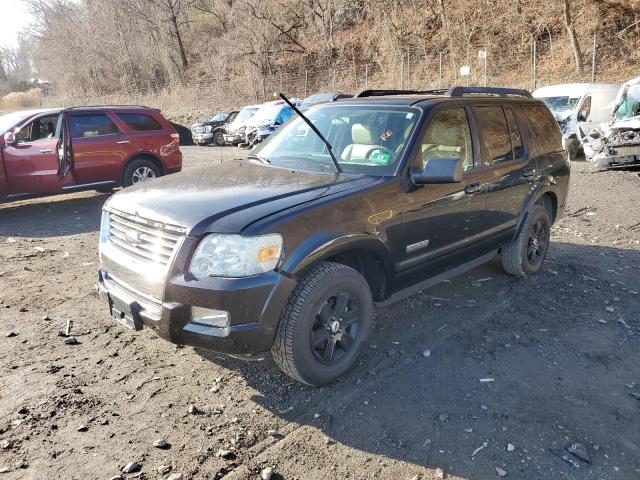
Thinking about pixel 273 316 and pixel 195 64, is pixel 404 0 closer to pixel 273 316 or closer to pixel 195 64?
pixel 195 64

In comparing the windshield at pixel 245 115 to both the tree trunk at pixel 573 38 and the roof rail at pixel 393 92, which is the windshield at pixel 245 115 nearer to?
the tree trunk at pixel 573 38

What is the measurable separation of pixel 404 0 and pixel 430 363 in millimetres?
33278

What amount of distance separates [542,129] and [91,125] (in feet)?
25.0

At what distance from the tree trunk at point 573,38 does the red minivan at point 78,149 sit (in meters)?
19.3

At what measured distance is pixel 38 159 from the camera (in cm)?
862

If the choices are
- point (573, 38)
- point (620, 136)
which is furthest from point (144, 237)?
point (573, 38)

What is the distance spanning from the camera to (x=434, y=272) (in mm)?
4129

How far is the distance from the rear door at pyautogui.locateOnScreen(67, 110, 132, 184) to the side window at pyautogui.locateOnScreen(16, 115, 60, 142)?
27 cm

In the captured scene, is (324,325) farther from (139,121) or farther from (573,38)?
(573,38)

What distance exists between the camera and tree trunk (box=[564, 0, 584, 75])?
21906 millimetres

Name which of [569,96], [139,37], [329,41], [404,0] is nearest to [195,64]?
[139,37]

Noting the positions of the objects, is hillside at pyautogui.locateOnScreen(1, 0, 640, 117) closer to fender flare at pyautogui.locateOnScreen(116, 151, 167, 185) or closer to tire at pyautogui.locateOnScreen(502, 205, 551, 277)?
fender flare at pyautogui.locateOnScreen(116, 151, 167, 185)

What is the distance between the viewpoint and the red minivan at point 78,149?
848 cm

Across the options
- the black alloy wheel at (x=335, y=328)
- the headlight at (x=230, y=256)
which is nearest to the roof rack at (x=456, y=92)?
the black alloy wheel at (x=335, y=328)
